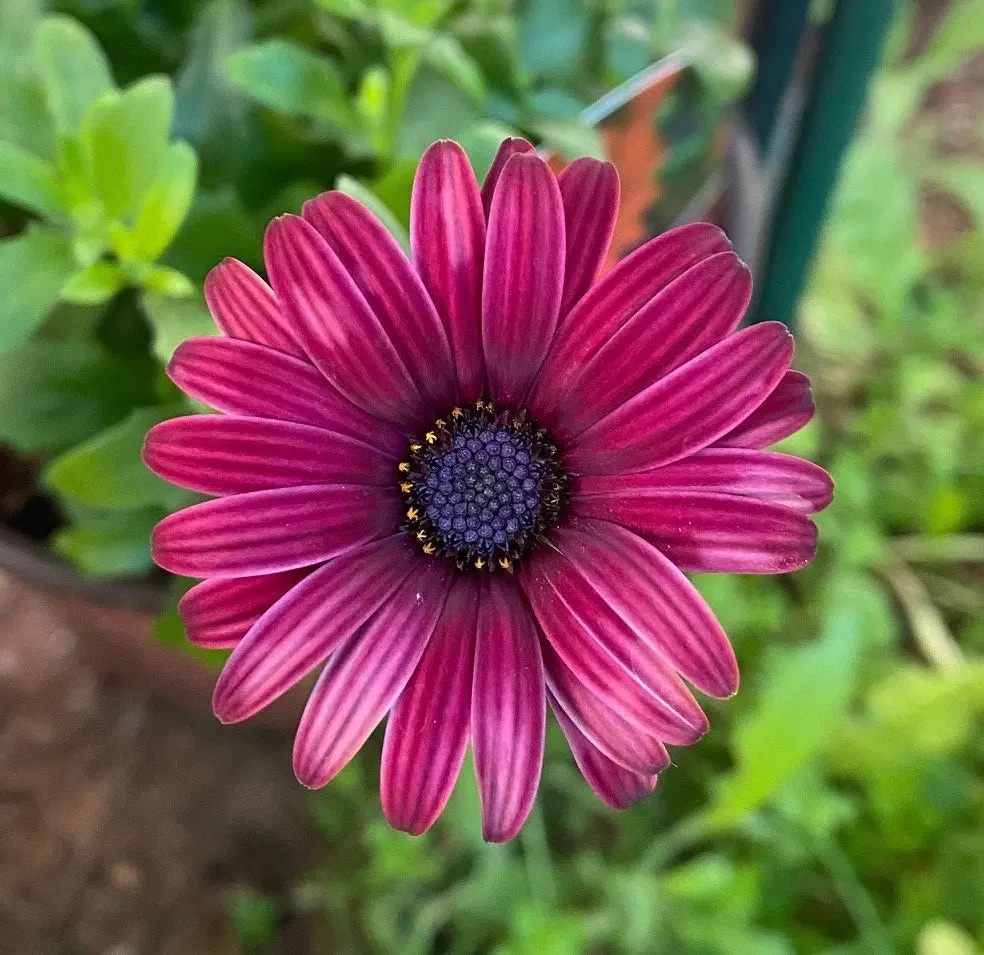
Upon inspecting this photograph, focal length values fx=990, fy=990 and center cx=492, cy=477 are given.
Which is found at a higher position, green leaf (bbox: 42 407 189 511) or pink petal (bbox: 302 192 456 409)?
pink petal (bbox: 302 192 456 409)

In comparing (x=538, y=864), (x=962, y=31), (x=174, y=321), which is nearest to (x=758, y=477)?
(x=174, y=321)

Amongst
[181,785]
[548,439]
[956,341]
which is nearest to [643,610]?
[548,439]

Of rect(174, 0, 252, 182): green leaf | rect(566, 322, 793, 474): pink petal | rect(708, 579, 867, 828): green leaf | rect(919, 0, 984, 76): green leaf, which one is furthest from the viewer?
rect(919, 0, 984, 76): green leaf

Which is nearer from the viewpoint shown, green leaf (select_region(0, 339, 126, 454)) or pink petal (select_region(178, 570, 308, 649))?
pink petal (select_region(178, 570, 308, 649))

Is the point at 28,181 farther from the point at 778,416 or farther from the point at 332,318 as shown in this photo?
the point at 778,416

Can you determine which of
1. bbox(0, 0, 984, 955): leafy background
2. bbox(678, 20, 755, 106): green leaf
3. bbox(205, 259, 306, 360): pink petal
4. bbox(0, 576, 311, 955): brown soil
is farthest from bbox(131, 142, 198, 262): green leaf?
bbox(0, 576, 311, 955): brown soil

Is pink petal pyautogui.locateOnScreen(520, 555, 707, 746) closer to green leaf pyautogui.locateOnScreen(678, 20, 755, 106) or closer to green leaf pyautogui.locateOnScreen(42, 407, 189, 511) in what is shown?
green leaf pyautogui.locateOnScreen(42, 407, 189, 511)
